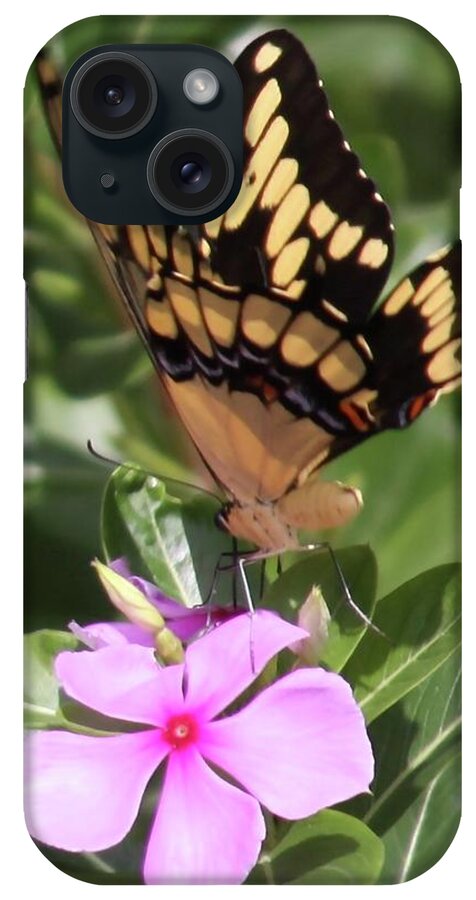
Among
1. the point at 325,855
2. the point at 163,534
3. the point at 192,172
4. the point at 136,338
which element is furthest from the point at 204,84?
the point at 325,855

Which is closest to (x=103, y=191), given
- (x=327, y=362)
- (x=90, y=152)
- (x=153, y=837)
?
(x=90, y=152)

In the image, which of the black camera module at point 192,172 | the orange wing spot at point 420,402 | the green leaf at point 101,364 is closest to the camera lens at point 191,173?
the black camera module at point 192,172

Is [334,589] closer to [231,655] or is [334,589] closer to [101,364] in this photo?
[231,655]

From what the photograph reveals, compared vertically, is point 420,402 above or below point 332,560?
above

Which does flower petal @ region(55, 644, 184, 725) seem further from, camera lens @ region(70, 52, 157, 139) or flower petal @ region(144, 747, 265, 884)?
camera lens @ region(70, 52, 157, 139)

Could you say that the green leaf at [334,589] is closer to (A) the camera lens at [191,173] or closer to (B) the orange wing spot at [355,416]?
(B) the orange wing spot at [355,416]

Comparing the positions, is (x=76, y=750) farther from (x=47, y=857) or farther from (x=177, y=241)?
(x=177, y=241)
